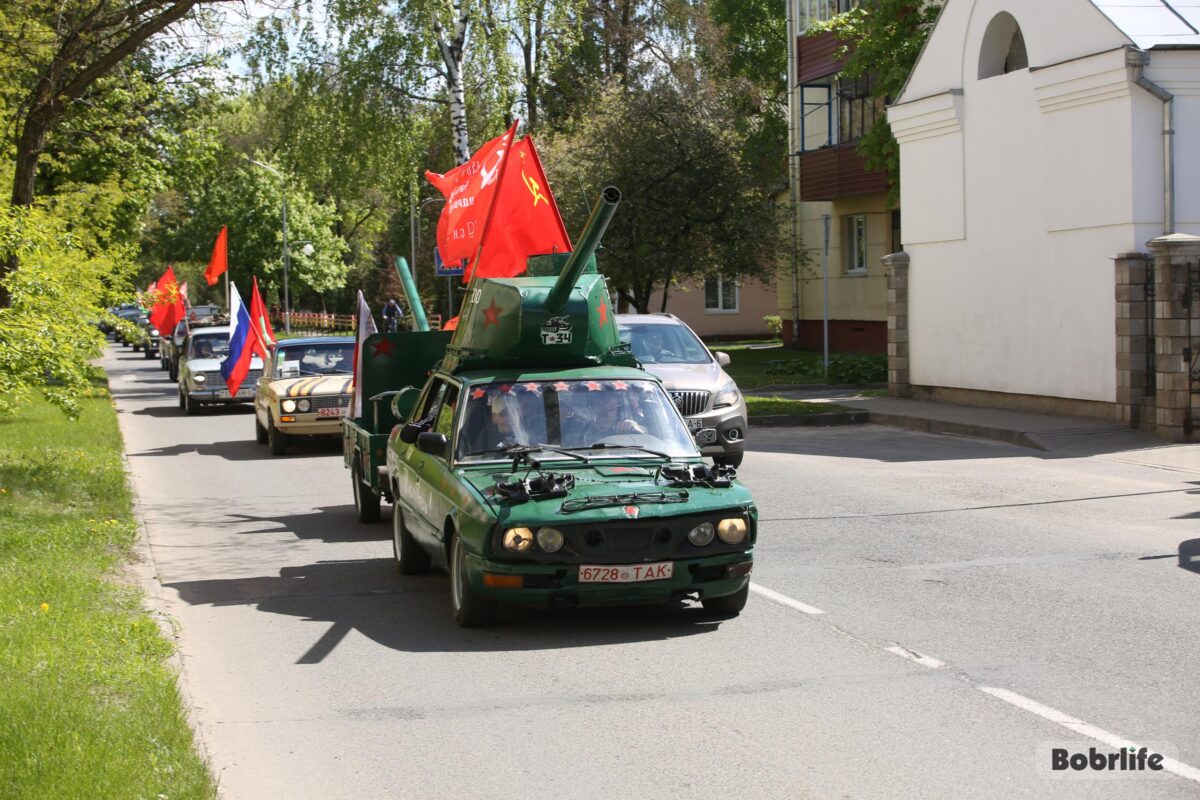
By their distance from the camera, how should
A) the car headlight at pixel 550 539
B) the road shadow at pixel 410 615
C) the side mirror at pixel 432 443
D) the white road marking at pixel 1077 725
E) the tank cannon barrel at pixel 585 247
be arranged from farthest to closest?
1. the side mirror at pixel 432 443
2. the tank cannon barrel at pixel 585 247
3. the road shadow at pixel 410 615
4. the car headlight at pixel 550 539
5. the white road marking at pixel 1077 725

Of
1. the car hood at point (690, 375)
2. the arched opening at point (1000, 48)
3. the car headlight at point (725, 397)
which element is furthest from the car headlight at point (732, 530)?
the arched opening at point (1000, 48)

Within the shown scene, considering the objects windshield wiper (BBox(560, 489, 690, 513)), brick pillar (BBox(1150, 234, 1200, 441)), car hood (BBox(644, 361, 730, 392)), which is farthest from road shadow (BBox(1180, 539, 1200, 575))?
brick pillar (BBox(1150, 234, 1200, 441))

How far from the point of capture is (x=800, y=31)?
42.8 meters

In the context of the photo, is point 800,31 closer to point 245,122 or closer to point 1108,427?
point 1108,427

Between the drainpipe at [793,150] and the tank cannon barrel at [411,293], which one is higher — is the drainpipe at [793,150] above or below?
Answer: above

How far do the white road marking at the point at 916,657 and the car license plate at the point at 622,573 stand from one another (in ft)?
4.33

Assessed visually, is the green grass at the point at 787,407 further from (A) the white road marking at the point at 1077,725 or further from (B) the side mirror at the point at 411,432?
(A) the white road marking at the point at 1077,725

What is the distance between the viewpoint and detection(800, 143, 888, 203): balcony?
1415 inches

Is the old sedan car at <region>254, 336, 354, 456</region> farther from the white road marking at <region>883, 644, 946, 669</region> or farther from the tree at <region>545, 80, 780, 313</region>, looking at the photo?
the tree at <region>545, 80, 780, 313</region>

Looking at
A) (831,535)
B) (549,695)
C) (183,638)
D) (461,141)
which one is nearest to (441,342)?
(831,535)

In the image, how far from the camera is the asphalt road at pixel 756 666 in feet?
19.2

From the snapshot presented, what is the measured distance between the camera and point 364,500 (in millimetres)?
13242

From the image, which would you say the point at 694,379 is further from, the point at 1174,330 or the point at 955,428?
the point at 1174,330

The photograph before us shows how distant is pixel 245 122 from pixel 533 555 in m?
63.2
